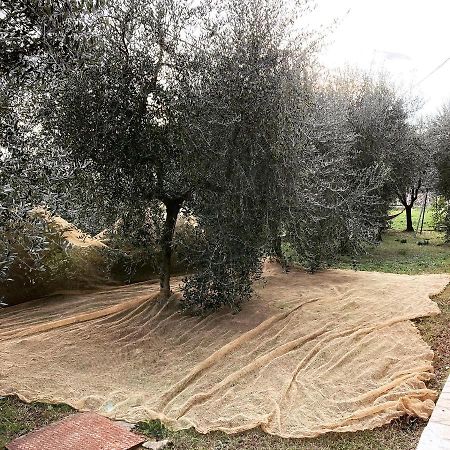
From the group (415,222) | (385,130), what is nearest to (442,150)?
(385,130)

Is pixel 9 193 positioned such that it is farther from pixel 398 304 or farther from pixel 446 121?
pixel 446 121

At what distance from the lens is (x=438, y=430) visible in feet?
10.8

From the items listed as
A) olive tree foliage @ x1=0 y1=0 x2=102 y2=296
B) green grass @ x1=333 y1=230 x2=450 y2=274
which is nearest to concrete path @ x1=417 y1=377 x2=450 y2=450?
olive tree foliage @ x1=0 y1=0 x2=102 y2=296

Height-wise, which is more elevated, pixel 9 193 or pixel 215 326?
pixel 9 193

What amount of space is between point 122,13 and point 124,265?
15.1ft

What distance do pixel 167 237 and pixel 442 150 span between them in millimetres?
11055

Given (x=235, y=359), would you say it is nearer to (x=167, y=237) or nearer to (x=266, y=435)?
(x=266, y=435)

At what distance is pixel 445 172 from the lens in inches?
587

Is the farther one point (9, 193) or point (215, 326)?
point (215, 326)

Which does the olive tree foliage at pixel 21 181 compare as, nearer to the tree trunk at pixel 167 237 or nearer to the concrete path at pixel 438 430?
the tree trunk at pixel 167 237

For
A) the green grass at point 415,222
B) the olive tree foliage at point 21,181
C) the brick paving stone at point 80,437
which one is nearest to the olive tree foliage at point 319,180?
the olive tree foliage at point 21,181

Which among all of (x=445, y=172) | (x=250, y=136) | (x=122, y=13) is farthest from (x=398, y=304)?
(x=445, y=172)

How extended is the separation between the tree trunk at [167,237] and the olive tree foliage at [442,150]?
10595 millimetres

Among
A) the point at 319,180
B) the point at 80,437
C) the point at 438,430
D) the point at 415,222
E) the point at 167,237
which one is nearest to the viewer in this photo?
the point at 438,430
